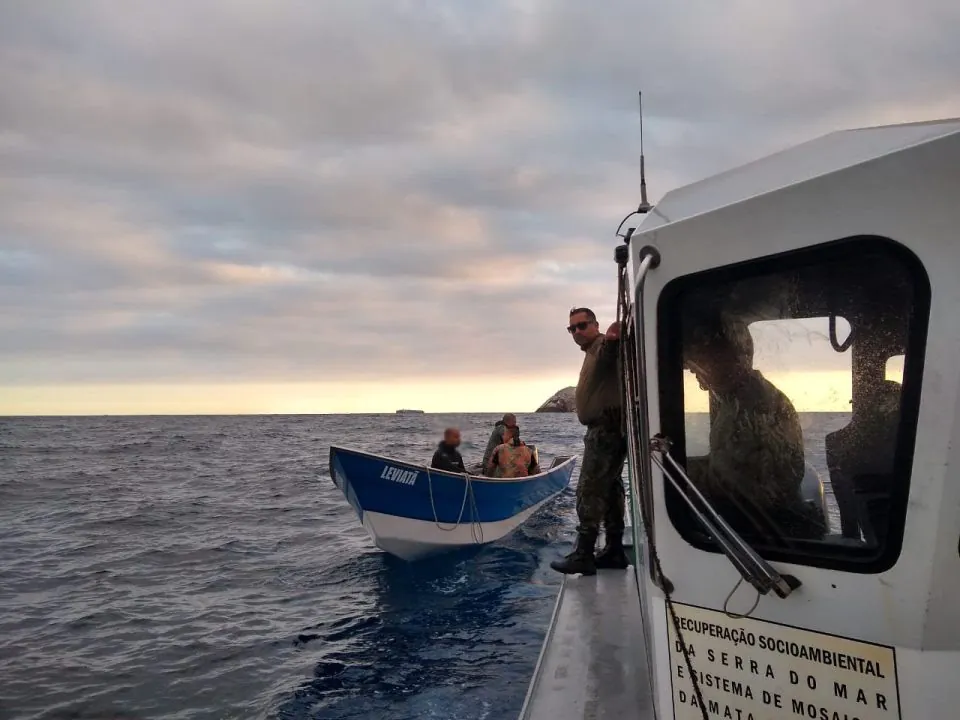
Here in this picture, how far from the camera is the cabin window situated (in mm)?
1887

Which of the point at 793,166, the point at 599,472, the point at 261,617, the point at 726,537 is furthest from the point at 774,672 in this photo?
the point at 261,617

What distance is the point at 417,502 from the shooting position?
9.90 m

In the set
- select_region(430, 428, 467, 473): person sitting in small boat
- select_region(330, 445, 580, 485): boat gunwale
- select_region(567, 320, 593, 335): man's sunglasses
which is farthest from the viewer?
select_region(430, 428, 467, 473): person sitting in small boat

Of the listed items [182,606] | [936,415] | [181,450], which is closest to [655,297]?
[936,415]

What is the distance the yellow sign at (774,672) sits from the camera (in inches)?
73.6

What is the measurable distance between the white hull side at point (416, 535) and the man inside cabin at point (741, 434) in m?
7.96

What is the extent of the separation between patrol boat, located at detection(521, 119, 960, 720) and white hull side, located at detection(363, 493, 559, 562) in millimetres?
7678

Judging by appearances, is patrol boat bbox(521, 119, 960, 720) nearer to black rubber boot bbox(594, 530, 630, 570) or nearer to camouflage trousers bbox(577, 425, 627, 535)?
camouflage trousers bbox(577, 425, 627, 535)

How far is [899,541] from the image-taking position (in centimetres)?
185

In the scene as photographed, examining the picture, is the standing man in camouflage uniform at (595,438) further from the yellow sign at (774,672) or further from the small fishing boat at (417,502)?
the small fishing boat at (417,502)

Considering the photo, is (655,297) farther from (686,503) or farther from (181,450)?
(181,450)

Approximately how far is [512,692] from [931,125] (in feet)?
17.1

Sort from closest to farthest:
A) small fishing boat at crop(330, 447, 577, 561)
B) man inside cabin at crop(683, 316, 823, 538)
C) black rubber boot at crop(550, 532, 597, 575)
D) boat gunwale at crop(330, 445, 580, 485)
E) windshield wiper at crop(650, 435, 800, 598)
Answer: windshield wiper at crop(650, 435, 800, 598) → man inside cabin at crop(683, 316, 823, 538) → black rubber boot at crop(550, 532, 597, 575) → boat gunwale at crop(330, 445, 580, 485) → small fishing boat at crop(330, 447, 577, 561)

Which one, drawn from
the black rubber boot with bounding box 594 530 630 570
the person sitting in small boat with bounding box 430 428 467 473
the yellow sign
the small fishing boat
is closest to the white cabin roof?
the yellow sign
